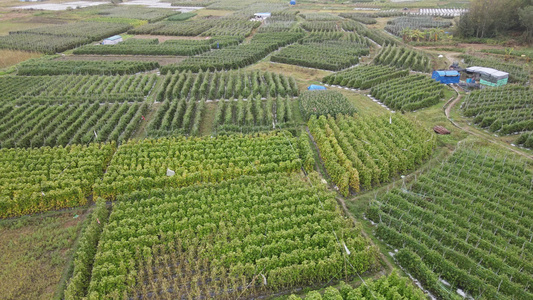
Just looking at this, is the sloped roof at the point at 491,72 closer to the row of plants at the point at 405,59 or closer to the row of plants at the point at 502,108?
the row of plants at the point at 502,108

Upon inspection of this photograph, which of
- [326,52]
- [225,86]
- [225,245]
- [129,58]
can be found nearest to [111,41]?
[129,58]

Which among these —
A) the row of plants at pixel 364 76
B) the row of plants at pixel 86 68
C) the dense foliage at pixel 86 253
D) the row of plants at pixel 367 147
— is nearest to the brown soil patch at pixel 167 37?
the row of plants at pixel 86 68

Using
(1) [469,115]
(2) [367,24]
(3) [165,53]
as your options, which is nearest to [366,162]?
(1) [469,115]

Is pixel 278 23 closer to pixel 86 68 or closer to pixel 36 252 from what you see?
pixel 86 68

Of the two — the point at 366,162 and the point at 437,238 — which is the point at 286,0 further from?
the point at 437,238

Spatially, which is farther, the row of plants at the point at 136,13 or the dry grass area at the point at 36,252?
the row of plants at the point at 136,13
